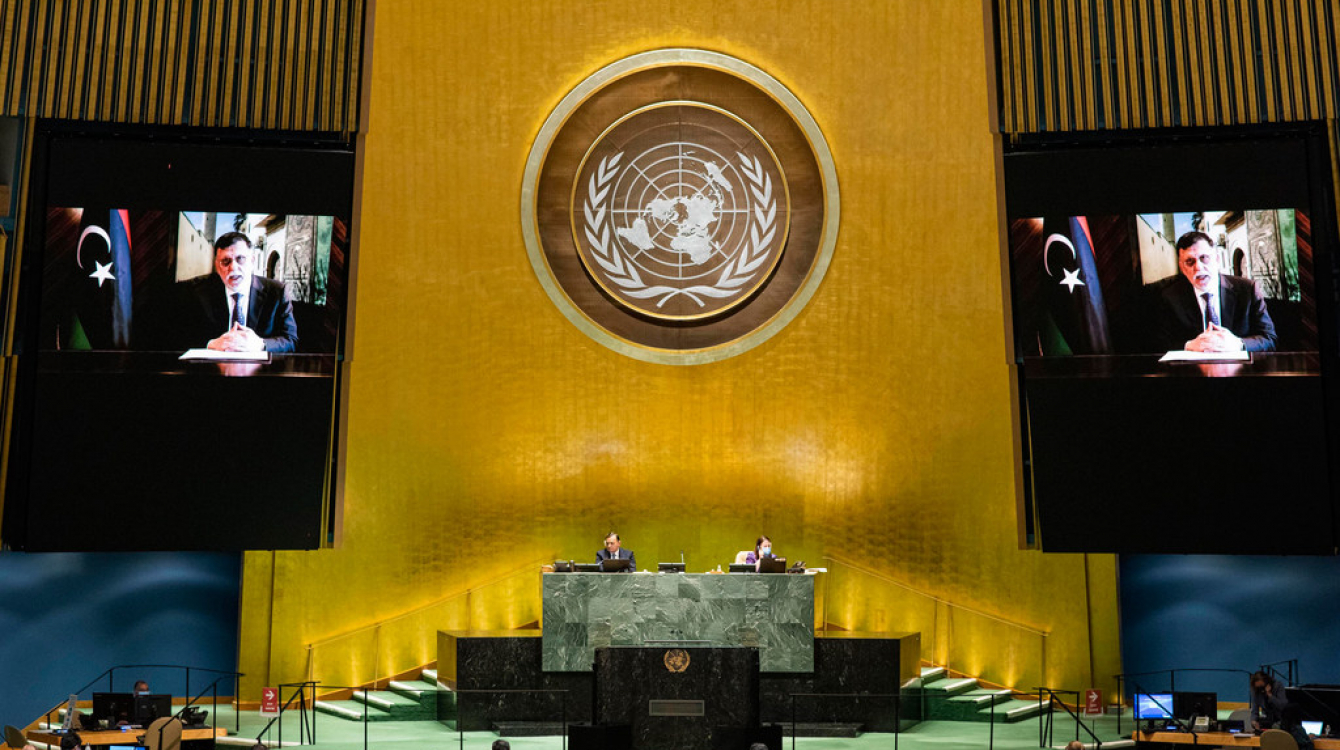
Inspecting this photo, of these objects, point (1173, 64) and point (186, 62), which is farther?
point (186, 62)

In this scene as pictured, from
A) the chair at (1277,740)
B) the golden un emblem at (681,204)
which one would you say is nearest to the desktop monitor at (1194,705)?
the chair at (1277,740)

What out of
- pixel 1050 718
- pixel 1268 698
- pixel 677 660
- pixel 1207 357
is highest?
pixel 1207 357

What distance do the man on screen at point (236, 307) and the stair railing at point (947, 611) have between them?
20.0 ft

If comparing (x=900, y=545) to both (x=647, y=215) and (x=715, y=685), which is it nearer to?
(x=715, y=685)

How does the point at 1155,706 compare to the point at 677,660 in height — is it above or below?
below

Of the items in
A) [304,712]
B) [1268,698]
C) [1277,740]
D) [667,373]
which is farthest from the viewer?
[667,373]

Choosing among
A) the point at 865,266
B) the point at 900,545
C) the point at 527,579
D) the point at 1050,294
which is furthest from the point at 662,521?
the point at 1050,294

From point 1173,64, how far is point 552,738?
29.1 ft

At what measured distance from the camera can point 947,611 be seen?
1366 centimetres

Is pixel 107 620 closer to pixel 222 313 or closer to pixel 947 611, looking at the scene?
pixel 222 313

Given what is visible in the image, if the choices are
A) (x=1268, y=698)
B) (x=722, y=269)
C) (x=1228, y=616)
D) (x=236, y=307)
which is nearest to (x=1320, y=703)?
(x=1268, y=698)

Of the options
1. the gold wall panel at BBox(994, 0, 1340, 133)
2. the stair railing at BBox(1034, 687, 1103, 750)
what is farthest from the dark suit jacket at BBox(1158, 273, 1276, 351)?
the stair railing at BBox(1034, 687, 1103, 750)

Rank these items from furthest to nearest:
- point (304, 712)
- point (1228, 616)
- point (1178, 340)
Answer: point (1228, 616) < point (1178, 340) < point (304, 712)

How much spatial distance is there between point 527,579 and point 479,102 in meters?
5.08
